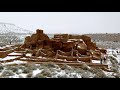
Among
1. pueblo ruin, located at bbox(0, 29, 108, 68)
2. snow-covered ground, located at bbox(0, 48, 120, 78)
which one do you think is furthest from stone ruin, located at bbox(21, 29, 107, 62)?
snow-covered ground, located at bbox(0, 48, 120, 78)

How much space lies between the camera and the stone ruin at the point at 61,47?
13618 millimetres

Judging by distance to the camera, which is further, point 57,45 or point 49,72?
point 57,45

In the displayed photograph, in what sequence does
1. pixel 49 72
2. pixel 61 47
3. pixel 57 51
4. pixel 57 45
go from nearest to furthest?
1. pixel 49 72
2. pixel 57 51
3. pixel 61 47
4. pixel 57 45

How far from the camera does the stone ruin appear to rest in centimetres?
1362

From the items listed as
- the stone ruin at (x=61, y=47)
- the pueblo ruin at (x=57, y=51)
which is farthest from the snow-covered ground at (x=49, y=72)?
the stone ruin at (x=61, y=47)

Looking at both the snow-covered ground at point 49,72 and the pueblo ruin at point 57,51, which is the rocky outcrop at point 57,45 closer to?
the pueblo ruin at point 57,51

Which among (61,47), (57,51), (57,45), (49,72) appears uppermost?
(57,45)

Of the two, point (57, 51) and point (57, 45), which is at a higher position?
point (57, 45)

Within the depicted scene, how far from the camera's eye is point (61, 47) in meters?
15.2

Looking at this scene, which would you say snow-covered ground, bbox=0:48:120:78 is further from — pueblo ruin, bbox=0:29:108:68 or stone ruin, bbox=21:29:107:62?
stone ruin, bbox=21:29:107:62

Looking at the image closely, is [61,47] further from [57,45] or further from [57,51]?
[57,51]

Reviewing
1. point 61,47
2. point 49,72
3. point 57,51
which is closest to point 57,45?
point 61,47

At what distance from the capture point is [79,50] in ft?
48.7

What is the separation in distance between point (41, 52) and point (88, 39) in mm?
4824
